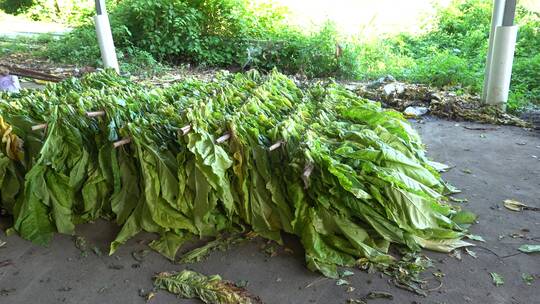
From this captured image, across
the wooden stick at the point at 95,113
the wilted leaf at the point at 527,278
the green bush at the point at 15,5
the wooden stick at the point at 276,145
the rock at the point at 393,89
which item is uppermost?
the green bush at the point at 15,5

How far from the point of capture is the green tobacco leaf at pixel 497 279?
8.60 feet

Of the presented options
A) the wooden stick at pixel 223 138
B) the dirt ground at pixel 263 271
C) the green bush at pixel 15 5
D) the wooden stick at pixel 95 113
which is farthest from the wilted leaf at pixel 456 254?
the green bush at pixel 15 5

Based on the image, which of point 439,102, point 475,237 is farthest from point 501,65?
point 475,237

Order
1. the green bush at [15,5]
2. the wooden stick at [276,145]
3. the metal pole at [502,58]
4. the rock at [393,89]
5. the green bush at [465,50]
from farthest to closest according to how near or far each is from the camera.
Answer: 1. the green bush at [15,5]
2. the green bush at [465,50]
3. the rock at [393,89]
4. the metal pole at [502,58]
5. the wooden stick at [276,145]

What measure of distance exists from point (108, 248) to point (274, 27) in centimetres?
854

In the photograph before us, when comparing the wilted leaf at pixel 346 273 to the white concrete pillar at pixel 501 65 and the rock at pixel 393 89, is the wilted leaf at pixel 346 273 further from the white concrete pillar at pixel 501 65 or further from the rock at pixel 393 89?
the rock at pixel 393 89

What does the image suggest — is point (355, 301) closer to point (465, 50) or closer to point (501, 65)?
point (501, 65)

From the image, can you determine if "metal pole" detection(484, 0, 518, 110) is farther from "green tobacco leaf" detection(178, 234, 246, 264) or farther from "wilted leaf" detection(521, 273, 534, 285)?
"green tobacco leaf" detection(178, 234, 246, 264)

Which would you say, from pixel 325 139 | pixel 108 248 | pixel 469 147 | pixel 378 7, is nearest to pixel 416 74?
pixel 469 147

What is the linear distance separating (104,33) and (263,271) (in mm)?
6647

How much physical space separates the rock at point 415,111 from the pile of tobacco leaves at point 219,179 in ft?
9.17

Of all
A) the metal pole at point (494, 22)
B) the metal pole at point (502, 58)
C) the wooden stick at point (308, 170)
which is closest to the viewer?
the wooden stick at point (308, 170)

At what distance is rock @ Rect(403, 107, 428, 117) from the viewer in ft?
20.6

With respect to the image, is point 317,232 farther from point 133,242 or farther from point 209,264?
point 133,242
